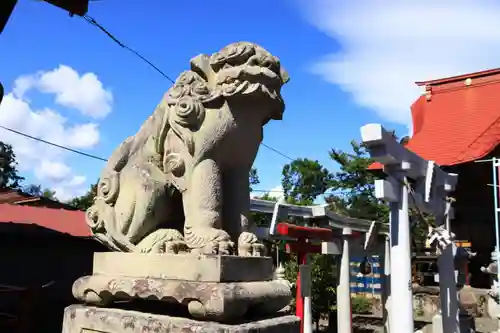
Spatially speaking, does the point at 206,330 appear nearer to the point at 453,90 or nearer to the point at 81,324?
the point at 81,324

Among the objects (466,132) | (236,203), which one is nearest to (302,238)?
(236,203)

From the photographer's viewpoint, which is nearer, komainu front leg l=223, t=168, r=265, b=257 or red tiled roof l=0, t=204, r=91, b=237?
komainu front leg l=223, t=168, r=265, b=257

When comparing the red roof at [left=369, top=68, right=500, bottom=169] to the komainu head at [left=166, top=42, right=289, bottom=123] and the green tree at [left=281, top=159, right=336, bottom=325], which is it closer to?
the green tree at [left=281, top=159, right=336, bottom=325]

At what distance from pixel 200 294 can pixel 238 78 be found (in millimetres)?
1058

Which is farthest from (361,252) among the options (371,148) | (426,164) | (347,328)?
(371,148)

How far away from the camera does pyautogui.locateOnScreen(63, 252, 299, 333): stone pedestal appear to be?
2111 mm

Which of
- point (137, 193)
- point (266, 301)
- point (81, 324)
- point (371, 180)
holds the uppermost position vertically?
point (371, 180)

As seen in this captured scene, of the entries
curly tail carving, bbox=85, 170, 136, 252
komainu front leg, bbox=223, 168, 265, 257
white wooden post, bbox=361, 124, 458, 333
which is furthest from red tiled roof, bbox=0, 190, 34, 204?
komainu front leg, bbox=223, 168, 265, 257

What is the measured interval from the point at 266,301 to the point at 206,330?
365 millimetres

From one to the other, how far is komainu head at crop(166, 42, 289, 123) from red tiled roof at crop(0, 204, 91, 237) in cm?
439

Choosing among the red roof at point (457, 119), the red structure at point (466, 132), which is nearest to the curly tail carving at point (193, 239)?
the red roof at point (457, 119)

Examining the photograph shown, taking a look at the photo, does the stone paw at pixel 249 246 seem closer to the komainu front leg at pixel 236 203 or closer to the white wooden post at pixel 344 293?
the komainu front leg at pixel 236 203

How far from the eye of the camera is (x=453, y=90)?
524 inches

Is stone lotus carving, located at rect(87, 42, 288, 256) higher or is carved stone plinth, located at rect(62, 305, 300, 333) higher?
stone lotus carving, located at rect(87, 42, 288, 256)
